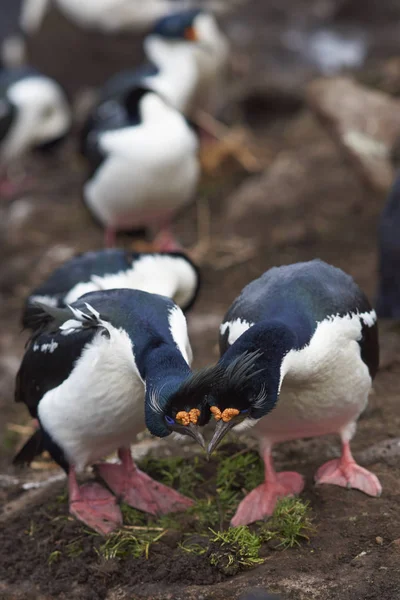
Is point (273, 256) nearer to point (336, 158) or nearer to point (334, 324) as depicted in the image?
point (336, 158)

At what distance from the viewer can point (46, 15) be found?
12.8 meters

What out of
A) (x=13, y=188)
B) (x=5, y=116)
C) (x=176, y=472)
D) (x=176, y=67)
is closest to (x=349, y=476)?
(x=176, y=472)

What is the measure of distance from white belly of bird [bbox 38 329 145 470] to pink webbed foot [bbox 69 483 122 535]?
0.21 m

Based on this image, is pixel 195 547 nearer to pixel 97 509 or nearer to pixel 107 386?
pixel 97 509

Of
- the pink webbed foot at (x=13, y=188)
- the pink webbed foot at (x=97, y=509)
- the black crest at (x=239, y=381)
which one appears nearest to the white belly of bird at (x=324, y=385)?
the black crest at (x=239, y=381)

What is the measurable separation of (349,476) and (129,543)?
38.4 inches

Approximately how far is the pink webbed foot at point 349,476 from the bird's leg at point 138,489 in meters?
0.61

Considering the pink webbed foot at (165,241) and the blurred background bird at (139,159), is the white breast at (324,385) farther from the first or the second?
the pink webbed foot at (165,241)

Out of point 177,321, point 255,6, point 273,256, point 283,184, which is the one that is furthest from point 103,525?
point 255,6

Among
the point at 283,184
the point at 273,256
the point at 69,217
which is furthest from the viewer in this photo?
the point at 69,217

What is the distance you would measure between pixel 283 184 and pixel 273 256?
892mm

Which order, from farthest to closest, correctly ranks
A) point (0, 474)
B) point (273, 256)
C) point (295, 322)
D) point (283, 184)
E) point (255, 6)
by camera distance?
point (255, 6) < point (283, 184) < point (273, 256) < point (0, 474) < point (295, 322)

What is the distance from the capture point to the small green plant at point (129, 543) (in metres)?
4.22

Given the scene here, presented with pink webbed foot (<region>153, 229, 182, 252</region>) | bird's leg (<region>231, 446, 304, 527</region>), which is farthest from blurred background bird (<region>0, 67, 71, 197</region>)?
bird's leg (<region>231, 446, 304, 527</region>)
